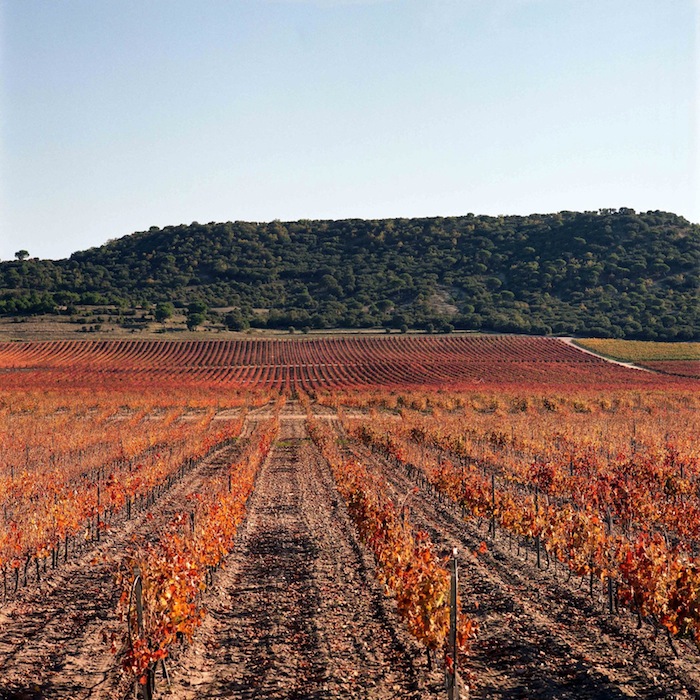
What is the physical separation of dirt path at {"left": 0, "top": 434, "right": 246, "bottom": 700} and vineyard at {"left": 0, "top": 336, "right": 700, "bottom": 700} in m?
0.04

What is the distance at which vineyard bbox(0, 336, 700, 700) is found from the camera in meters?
9.23

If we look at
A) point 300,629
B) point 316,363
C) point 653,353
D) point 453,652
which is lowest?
point 300,629

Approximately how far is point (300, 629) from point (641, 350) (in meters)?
87.5

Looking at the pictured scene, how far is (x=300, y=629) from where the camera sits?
1084 centimetres

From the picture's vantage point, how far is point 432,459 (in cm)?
2766

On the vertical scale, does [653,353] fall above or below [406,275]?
below

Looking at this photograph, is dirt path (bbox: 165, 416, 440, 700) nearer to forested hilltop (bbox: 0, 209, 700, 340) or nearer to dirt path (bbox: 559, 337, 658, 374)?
dirt path (bbox: 559, 337, 658, 374)

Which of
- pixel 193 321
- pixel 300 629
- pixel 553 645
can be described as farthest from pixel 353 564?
pixel 193 321

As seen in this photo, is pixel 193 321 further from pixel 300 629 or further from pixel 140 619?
pixel 140 619

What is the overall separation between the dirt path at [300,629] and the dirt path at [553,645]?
Answer: 3.64ft

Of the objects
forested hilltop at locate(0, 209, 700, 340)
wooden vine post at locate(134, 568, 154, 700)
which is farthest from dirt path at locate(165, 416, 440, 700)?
forested hilltop at locate(0, 209, 700, 340)

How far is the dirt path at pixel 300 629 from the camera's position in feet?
29.6

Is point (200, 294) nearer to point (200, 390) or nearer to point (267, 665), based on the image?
point (200, 390)

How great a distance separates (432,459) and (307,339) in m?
75.8
